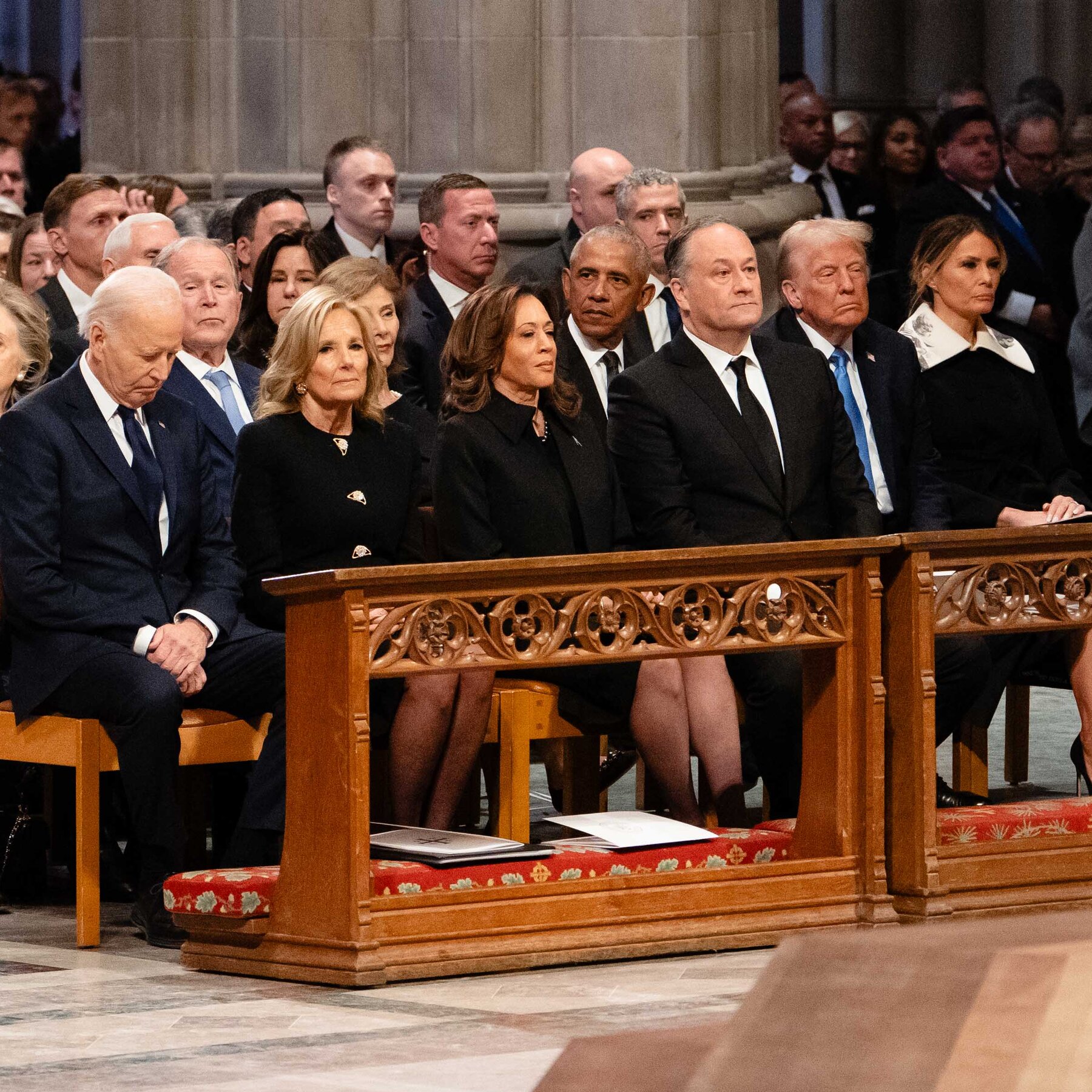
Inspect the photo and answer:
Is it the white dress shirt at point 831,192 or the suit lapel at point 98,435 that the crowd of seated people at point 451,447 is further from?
the white dress shirt at point 831,192

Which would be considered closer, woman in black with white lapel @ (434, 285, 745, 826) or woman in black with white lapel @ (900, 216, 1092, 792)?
woman in black with white lapel @ (434, 285, 745, 826)

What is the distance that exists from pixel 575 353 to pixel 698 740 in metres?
1.59

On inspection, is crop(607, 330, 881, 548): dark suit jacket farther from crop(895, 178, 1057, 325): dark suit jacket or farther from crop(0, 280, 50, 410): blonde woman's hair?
crop(895, 178, 1057, 325): dark suit jacket

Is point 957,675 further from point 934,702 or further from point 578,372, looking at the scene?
point 578,372

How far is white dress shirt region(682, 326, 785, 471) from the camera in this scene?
6609mm

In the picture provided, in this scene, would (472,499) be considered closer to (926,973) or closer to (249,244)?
(249,244)

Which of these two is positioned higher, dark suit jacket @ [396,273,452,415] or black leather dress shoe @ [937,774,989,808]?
dark suit jacket @ [396,273,452,415]

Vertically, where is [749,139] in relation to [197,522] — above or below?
above

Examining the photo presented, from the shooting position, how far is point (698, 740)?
20.3 ft

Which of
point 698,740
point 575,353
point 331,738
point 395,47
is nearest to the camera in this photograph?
point 331,738

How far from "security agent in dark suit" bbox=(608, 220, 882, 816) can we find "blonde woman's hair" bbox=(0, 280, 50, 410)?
1.55 meters

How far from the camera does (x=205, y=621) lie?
20.0ft

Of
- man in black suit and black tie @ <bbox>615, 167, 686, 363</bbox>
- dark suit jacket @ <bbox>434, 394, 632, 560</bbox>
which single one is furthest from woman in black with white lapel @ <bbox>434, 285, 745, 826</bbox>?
man in black suit and black tie @ <bbox>615, 167, 686, 363</bbox>

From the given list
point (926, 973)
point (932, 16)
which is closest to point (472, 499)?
point (926, 973)
